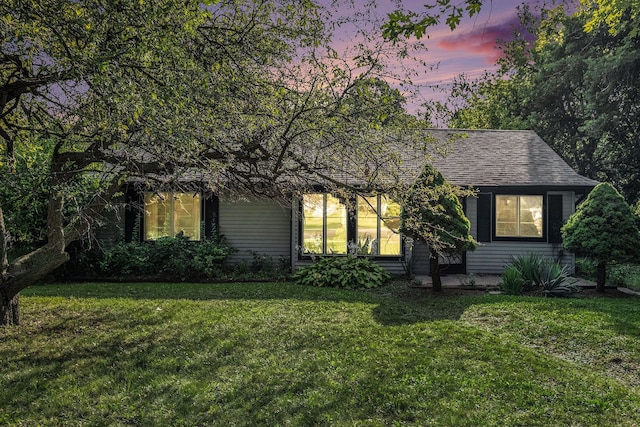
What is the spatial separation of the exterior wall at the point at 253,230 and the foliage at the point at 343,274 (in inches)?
62.3

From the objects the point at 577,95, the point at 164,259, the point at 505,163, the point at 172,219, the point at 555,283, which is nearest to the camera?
the point at 555,283

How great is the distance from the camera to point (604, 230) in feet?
34.2

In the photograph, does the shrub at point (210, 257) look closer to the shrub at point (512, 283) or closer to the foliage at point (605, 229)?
the shrub at point (512, 283)

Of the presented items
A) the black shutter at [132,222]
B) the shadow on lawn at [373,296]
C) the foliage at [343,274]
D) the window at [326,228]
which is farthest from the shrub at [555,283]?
the black shutter at [132,222]

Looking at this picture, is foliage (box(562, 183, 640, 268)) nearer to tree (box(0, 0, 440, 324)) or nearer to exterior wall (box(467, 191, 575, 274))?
exterior wall (box(467, 191, 575, 274))

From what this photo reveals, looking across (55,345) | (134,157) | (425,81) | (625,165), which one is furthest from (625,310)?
(625,165)

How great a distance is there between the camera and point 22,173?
5910 mm

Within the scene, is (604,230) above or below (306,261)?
above

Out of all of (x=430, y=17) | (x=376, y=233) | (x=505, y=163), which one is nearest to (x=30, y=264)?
(x=430, y=17)

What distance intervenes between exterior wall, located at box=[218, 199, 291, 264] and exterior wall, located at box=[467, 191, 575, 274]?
17.2 ft

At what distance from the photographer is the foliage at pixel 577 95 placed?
18.5m

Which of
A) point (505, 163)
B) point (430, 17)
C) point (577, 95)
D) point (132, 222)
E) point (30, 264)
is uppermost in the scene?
point (577, 95)

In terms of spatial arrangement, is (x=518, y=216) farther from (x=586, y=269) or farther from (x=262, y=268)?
(x=262, y=268)

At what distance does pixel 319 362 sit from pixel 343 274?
19.0 feet
